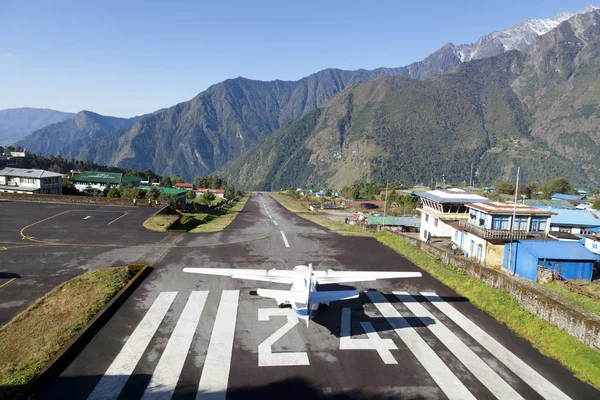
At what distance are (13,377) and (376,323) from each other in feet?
63.6

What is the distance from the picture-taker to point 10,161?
181375mm

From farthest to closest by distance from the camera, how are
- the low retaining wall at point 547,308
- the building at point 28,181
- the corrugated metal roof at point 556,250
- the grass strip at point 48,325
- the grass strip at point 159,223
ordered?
1. the building at point 28,181
2. the grass strip at point 159,223
3. the corrugated metal roof at point 556,250
4. the low retaining wall at point 547,308
5. the grass strip at point 48,325

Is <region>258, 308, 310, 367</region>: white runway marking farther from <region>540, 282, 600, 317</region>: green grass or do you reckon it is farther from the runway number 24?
<region>540, 282, 600, 317</region>: green grass

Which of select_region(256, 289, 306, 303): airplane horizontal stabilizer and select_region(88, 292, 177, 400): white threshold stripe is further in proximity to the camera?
select_region(256, 289, 306, 303): airplane horizontal stabilizer

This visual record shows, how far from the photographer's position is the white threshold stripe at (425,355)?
663 inches

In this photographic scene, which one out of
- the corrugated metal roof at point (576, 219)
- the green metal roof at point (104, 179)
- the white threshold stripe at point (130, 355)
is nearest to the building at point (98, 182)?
the green metal roof at point (104, 179)

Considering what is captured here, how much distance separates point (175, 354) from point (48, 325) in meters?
8.39

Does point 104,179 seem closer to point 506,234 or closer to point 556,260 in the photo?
point 506,234

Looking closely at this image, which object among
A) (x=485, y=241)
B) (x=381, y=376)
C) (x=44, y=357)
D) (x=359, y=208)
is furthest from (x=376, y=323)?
(x=359, y=208)

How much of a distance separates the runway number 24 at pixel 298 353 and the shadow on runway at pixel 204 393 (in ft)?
6.35

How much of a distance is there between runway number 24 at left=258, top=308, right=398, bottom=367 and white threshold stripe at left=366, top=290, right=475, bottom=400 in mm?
1317

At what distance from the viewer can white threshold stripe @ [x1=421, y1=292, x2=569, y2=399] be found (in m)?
17.1

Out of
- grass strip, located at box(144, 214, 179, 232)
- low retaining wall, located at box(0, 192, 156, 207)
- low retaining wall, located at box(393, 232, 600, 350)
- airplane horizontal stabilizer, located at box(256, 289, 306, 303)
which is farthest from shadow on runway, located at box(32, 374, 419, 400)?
low retaining wall, located at box(0, 192, 156, 207)

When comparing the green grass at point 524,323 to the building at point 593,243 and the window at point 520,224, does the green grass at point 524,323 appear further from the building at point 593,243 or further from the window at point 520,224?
the building at point 593,243
